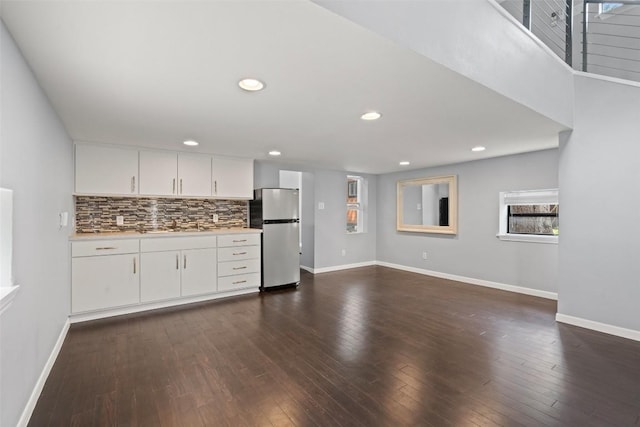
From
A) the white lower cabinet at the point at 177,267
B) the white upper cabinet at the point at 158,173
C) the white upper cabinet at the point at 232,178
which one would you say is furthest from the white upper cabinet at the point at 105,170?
the white upper cabinet at the point at 232,178

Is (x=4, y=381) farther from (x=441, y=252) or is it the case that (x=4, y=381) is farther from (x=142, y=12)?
(x=441, y=252)

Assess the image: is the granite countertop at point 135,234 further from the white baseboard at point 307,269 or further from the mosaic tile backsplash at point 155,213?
the white baseboard at point 307,269

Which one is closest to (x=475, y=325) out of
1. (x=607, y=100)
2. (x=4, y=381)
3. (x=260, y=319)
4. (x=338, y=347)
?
(x=338, y=347)

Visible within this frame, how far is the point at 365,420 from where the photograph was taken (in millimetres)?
1729

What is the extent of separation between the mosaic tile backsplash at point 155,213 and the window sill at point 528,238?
4.18 m

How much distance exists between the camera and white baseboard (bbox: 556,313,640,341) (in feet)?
9.36

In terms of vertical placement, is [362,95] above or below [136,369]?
above

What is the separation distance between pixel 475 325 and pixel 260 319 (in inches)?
93.0

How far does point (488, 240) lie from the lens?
4832 mm

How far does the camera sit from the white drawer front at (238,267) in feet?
13.9

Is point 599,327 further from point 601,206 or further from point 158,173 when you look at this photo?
point 158,173

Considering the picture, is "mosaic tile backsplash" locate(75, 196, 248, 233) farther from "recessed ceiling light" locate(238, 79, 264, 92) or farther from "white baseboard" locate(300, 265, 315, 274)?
"recessed ceiling light" locate(238, 79, 264, 92)

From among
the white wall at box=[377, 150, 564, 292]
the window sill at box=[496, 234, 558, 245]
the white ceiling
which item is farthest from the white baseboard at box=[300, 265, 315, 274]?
the window sill at box=[496, 234, 558, 245]

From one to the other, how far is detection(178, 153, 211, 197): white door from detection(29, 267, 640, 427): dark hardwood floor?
5.32 feet
